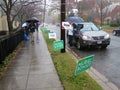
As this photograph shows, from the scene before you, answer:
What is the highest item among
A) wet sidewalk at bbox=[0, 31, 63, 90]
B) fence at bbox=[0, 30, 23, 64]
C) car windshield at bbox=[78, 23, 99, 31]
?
car windshield at bbox=[78, 23, 99, 31]

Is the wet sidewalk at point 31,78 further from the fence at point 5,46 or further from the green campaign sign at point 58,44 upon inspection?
the green campaign sign at point 58,44

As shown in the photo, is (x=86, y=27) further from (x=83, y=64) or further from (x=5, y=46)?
(x=83, y=64)

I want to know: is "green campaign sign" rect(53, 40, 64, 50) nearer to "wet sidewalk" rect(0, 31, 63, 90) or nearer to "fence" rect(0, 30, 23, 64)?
"fence" rect(0, 30, 23, 64)

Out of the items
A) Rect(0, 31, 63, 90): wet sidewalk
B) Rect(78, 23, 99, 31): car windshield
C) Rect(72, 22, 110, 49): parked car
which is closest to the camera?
Rect(0, 31, 63, 90): wet sidewalk

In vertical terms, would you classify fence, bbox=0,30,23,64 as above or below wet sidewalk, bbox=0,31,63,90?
above

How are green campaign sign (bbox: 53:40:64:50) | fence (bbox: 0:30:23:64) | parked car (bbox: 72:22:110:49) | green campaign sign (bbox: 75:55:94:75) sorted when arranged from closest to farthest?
green campaign sign (bbox: 75:55:94:75)
fence (bbox: 0:30:23:64)
green campaign sign (bbox: 53:40:64:50)
parked car (bbox: 72:22:110:49)

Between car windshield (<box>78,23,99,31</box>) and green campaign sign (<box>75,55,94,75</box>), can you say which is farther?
car windshield (<box>78,23,99,31</box>)

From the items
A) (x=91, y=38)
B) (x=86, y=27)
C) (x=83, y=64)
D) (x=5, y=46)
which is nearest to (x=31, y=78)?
(x=83, y=64)

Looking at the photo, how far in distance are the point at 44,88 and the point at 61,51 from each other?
7.11 meters

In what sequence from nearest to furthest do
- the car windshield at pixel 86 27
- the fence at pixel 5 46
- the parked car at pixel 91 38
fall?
the fence at pixel 5 46 → the parked car at pixel 91 38 → the car windshield at pixel 86 27

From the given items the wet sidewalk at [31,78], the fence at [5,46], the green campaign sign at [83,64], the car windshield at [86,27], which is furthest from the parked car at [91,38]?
the green campaign sign at [83,64]

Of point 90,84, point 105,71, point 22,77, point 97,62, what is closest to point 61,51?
point 97,62

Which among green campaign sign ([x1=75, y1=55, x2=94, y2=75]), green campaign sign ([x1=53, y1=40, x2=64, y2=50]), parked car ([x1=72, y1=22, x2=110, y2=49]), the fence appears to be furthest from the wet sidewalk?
parked car ([x1=72, y1=22, x2=110, y2=49])

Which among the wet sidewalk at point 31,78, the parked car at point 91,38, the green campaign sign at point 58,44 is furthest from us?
the parked car at point 91,38
